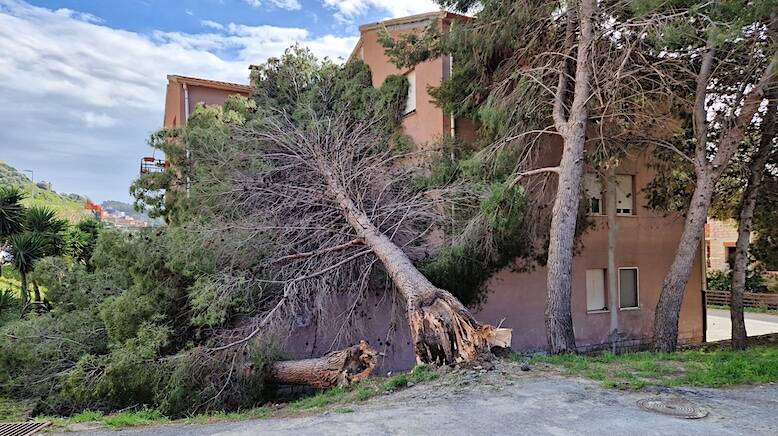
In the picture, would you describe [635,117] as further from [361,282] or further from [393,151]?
[361,282]

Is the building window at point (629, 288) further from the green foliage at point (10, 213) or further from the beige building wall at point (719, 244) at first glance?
the green foliage at point (10, 213)

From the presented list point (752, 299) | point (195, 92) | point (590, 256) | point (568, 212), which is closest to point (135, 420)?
point (568, 212)

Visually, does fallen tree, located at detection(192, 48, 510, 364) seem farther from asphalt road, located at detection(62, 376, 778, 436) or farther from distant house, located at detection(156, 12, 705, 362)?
asphalt road, located at detection(62, 376, 778, 436)

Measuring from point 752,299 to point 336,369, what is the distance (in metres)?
24.1

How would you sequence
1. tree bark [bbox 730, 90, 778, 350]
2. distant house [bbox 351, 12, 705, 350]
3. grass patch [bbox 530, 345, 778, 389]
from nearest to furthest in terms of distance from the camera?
1. grass patch [bbox 530, 345, 778, 389]
2. tree bark [bbox 730, 90, 778, 350]
3. distant house [bbox 351, 12, 705, 350]

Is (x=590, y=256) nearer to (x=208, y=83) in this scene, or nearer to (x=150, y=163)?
(x=208, y=83)

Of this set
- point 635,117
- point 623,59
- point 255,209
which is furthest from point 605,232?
point 255,209

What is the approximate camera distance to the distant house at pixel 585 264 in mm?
11695

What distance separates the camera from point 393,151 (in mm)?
11484

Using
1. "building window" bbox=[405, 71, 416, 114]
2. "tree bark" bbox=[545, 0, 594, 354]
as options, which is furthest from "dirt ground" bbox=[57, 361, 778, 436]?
"building window" bbox=[405, 71, 416, 114]

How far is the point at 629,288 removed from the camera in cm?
1381

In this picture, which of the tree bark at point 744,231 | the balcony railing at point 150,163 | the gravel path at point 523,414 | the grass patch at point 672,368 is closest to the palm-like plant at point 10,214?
the balcony railing at point 150,163

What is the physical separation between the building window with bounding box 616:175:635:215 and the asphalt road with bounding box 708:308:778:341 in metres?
6.61

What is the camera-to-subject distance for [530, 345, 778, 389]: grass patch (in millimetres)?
5941
